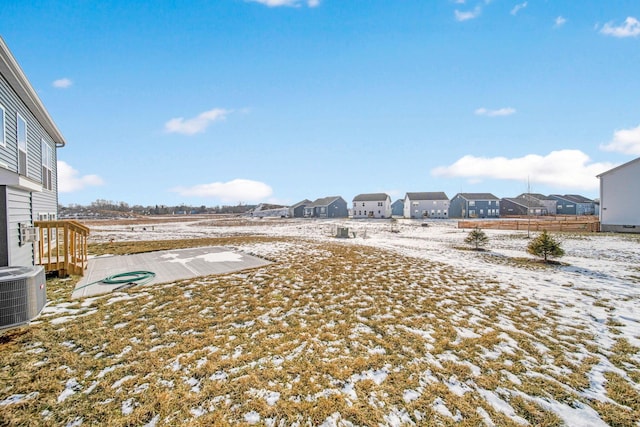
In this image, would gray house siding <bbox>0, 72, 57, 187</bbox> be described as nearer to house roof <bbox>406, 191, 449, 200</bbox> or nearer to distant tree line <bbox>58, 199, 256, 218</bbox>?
house roof <bbox>406, 191, 449, 200</bbox>

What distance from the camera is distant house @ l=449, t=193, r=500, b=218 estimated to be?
58.6m

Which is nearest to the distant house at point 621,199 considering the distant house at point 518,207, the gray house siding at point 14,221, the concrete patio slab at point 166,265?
the concrete patio slab at point 166,265

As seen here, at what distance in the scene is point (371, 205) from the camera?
61.4 meters

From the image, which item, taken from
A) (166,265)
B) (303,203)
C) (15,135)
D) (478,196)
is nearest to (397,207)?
(478,196)

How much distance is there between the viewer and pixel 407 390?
10.9 feet

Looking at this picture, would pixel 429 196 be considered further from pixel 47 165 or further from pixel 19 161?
pixel 19 161

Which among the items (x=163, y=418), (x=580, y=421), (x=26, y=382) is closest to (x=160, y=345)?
(x=26, y=382)

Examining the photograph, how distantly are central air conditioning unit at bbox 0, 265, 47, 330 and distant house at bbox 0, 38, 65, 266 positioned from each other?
2.15 meters

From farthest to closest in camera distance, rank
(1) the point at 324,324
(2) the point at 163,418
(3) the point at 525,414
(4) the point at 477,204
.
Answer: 1. (4) the point at 477,204
2. (1) the point at 324,324
3. (3) the point at 525,414
4. (2) the point at 163,418

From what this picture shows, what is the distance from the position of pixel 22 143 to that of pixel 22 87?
77.2 inches

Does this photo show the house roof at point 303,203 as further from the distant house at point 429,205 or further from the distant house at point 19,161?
the distant house at point 19,161

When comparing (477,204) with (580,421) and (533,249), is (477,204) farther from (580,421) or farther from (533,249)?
(580,421)

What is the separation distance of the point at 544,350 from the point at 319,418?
405 centimetres

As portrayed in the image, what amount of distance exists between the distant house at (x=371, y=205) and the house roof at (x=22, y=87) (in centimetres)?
5463
